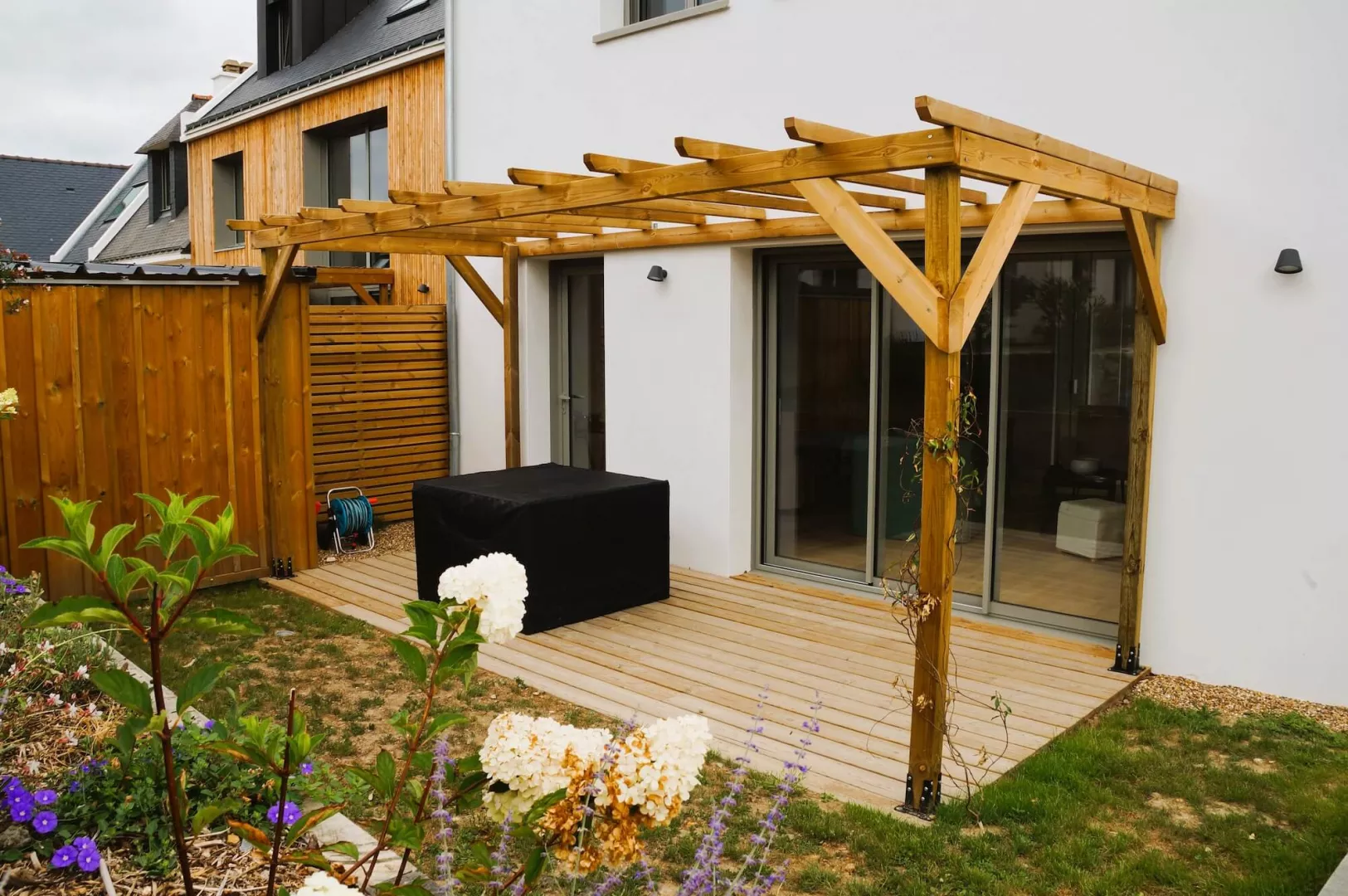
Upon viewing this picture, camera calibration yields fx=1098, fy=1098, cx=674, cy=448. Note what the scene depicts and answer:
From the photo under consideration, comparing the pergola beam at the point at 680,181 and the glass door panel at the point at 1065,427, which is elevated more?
the pergola beam at the point at 680,181

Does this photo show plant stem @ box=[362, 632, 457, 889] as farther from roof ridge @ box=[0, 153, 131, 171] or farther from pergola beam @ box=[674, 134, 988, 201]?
roof ridge @ box=[0, 153, 131, 171]

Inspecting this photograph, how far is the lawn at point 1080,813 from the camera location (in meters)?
3.65

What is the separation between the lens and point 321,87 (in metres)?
12.4

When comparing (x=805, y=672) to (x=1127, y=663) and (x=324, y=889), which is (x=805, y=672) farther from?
(x=324, y=889)

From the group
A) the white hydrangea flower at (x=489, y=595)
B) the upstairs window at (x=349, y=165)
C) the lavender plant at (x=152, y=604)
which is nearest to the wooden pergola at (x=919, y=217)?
the white hydrangea flower at (x=489, y=595)

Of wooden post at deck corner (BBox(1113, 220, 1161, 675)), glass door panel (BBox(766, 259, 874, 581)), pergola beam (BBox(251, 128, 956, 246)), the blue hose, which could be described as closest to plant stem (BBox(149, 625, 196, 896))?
pergola beam (BBox(251, 128, 956, 246))

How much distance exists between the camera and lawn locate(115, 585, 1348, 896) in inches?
144

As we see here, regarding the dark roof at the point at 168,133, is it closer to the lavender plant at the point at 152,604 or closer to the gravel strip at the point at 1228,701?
the gravel strip at the point at 1228,701

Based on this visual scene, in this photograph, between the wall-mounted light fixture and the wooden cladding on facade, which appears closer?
the wall-mounted light fixture

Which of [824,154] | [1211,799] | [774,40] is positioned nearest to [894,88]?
[774,40]

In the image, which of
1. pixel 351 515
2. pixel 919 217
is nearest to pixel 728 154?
pixel 919 217

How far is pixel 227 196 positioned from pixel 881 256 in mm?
14138

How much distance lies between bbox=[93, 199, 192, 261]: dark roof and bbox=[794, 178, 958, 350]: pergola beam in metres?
15.2

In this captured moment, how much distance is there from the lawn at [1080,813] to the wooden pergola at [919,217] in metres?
0.38
